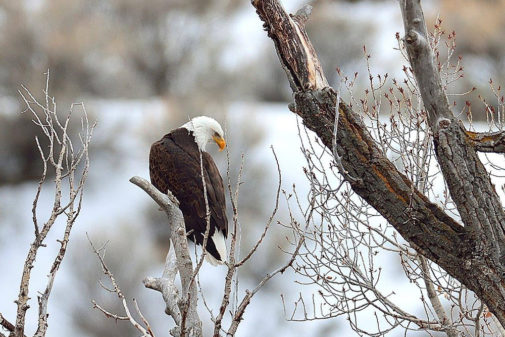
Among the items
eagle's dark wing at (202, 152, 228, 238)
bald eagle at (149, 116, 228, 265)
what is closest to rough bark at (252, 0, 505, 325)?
eagle's dark wing at (202, 152, 228, 238)

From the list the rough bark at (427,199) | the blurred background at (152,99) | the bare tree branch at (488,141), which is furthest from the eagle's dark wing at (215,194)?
the blurred background at (152,99)

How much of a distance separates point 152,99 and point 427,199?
1512 centimetres

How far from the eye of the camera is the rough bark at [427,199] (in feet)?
9.70

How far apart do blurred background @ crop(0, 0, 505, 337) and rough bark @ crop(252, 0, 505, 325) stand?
7078 mm

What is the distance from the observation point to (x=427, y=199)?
3.01m

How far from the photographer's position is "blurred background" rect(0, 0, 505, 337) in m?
12.6

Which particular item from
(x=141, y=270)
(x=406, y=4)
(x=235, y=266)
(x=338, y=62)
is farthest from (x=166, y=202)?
(x=338, y=62)

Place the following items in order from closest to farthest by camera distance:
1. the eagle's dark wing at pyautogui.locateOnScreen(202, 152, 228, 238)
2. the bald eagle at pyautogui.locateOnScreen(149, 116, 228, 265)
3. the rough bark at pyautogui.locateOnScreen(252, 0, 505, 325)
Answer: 1. the rough bark at pyautogui.locateOnScreen(252, 0, 505, 325)
2. the eagle's dark wing at pyautogui.locateOnScreen(202, 152, 228, 238)
3. the bald eagle at pyautogui.locateOnScreen(149, 116, 228, 265)

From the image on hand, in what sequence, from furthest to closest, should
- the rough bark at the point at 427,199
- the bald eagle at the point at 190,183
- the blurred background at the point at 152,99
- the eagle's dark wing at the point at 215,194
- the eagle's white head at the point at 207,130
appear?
the blurred background at the point at 152,99 → the eagle's white head at the point at 207,130 → the bald eagle at the point at 190,183 → the eagle's dark wing at the point at 215,194 → the rough bark at the point at 427,199

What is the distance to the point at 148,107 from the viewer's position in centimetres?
1642

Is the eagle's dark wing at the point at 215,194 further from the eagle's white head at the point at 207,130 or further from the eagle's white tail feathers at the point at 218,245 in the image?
the eagle's white head at the point at 207,130

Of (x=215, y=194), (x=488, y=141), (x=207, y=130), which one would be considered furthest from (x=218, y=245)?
(x=488, y=141)

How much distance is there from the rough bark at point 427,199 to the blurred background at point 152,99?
7078 mm

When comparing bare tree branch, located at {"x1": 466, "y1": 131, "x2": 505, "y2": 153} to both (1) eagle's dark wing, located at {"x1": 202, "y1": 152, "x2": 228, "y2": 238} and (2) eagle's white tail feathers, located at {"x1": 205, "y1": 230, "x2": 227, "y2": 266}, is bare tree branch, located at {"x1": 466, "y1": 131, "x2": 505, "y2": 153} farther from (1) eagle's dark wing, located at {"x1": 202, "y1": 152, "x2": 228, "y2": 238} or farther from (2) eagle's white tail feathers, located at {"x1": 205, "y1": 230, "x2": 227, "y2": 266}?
(2) eagle's white tail feathers, located at {"x1": 205, "y1": 230, "x2": 227, "y2": 266}
